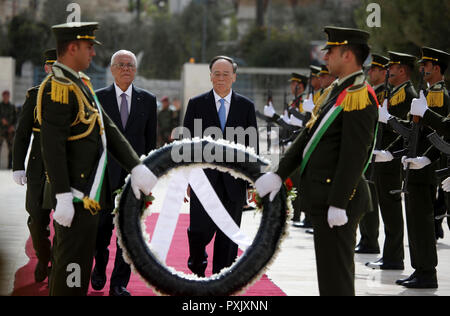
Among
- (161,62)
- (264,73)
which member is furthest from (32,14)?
(264,73)

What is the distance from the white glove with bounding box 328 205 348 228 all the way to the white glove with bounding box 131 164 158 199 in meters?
1.09

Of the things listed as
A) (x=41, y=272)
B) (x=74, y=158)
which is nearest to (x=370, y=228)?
(x=41, y=272)

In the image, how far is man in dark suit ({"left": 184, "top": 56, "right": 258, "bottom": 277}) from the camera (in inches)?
253

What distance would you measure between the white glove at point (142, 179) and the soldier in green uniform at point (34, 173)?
5.10 ft

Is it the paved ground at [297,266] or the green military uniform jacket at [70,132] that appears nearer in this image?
the green military uniform jacket at [70,132]

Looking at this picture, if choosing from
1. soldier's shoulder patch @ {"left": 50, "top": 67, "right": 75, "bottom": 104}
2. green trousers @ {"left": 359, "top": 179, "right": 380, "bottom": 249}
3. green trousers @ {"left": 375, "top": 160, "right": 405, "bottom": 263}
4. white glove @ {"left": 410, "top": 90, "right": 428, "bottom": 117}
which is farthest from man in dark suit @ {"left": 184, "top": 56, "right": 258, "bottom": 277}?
green trousers @ {"left": 359, "top": 179, "right": 380, "bottom": 249}

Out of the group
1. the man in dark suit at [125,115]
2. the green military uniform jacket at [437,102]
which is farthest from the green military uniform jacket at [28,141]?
the green military uniform jacket at [437,102]

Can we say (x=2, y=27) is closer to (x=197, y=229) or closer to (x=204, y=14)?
(x=204, y=14)

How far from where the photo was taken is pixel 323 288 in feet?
15.0

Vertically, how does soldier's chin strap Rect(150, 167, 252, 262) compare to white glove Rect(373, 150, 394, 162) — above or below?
below

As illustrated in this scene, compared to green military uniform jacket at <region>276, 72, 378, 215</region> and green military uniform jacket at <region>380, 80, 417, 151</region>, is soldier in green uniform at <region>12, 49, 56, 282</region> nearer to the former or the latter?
green military uniform jacket at <region>276, 72, 378, 215</region>

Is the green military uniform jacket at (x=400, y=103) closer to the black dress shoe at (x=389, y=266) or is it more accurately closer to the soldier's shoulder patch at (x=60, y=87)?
the black dress shoe at (x=389, y=266)

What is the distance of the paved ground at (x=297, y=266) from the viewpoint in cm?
659

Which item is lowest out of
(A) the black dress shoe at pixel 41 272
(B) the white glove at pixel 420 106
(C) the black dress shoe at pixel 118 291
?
(A) the black dress shoe at pixel 41 272
